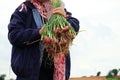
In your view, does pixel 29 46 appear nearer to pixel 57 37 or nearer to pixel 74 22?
pixel 57 37

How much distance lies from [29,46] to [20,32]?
138 millimetres

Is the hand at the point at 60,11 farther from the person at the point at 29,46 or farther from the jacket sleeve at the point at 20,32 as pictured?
the jacket sleeve at the point at 20,32

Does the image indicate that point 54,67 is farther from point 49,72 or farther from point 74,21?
point 74,21

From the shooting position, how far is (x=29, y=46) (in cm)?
423

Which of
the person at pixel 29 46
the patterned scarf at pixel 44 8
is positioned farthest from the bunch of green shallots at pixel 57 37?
the patterned scarf at pixel 44 8

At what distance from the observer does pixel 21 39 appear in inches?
165

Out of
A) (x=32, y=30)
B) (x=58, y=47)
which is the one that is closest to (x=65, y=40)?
(x=58, y=47)

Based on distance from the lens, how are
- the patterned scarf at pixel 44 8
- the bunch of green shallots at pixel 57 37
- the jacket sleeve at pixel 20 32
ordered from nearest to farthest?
the bunch of green shallots at pixel 57 37 → the jacket sleeve at pixel 20 32 → the patterned scarf at pixel 44 8

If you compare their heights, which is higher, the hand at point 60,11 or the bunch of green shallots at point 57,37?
the hand at point 60,11

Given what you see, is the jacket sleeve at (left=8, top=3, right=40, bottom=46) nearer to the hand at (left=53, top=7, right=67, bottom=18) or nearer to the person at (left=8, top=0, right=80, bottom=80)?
the person at (left=8, top=0, right=80, bottom=80)

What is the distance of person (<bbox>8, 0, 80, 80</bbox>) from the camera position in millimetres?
4184

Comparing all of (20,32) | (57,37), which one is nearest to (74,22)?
(57,37)

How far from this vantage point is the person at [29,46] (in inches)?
165

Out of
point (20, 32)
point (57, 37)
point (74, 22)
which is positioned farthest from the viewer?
point (74, 22)
